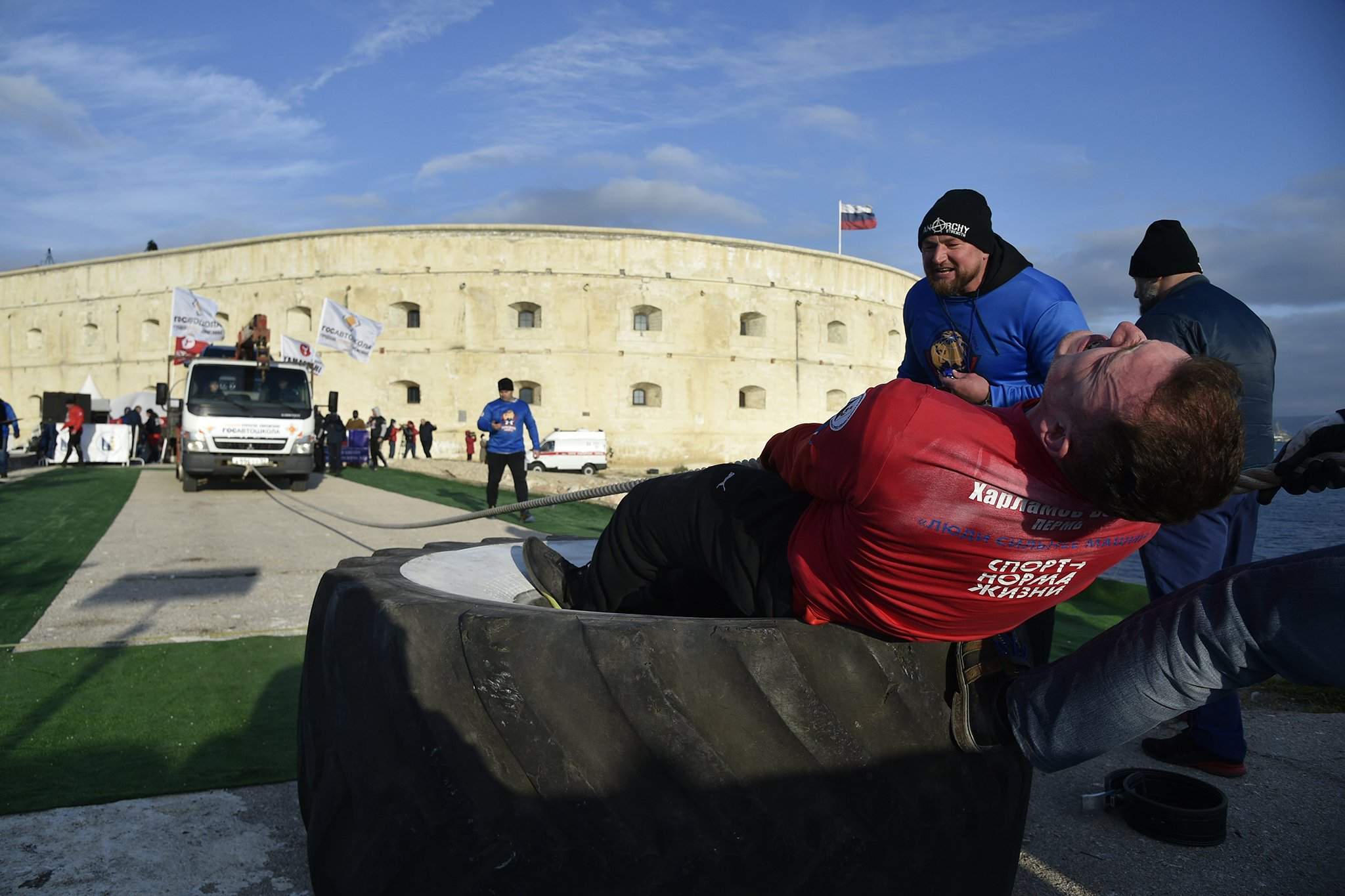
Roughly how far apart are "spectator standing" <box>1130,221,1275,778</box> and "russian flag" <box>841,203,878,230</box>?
122ft

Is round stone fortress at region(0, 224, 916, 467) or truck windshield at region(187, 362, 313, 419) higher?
round stone fortress at region(0, 224, 916, 467)

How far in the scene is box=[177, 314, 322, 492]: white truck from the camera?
1360cm

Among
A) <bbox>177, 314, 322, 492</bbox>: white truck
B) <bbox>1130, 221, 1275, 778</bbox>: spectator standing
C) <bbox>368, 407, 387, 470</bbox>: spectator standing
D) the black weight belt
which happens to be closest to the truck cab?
<bbox>177, 314, 322, 492</bbox>: white truck

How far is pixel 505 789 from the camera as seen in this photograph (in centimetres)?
164

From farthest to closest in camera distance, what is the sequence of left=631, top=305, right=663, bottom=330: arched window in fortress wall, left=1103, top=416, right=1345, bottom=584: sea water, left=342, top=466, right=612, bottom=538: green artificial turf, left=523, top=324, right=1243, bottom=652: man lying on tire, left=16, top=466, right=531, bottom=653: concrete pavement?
left=631, top=305, right=663, bottom=330: arched window in fortress wall → left=1103, top=416, right=1345, bottom=584: sea water → left=342, top=466, right=612, bottom=538: green artificial turf → left=16, top=466, right=531, bottom=653: concrete pavement → left=523, top=324, right=1243, bottom=652: man lying on tire

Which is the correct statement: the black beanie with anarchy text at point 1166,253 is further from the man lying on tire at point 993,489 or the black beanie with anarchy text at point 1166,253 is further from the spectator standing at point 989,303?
the man lying on tire at point 993,489

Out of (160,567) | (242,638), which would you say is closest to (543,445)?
(160,567)

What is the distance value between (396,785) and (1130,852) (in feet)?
5.99

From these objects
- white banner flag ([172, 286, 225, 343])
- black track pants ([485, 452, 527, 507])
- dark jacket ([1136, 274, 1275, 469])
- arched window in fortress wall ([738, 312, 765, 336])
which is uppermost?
arched window in fortress wall ([738, 312, 765, 336])

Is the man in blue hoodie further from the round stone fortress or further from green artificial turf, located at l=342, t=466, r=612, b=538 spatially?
the round stone fortress

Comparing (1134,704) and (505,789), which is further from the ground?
(1134,704)

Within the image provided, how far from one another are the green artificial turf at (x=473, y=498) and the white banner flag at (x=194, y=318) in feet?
14.3

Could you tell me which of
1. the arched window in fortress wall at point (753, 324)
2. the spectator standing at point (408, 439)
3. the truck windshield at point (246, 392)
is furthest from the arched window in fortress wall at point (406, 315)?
the truck windshield at point (246, 392)

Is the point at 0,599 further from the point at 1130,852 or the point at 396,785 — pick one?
the point at 1130,852
